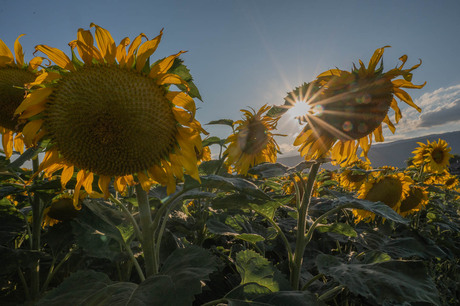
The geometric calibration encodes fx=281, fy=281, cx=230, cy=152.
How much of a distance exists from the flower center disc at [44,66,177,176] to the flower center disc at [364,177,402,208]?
307 cm

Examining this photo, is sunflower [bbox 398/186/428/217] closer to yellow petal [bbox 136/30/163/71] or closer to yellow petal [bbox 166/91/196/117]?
yellow petal [bbox 166/91/196/117]

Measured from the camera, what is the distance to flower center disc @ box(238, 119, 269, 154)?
3.47 meters

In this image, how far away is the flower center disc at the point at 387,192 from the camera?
11.6 feet

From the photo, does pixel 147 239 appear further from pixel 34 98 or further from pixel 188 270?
pixel 34 98

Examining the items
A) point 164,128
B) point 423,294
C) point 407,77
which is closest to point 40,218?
point 164,128

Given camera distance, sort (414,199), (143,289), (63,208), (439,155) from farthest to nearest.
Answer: (439,155)
(414,199)
(63,208)
(143,289)

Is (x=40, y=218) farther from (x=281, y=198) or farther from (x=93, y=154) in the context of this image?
(x=281, y=198)

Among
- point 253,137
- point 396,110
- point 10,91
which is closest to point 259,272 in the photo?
point 396,110

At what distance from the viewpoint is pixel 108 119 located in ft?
4.17

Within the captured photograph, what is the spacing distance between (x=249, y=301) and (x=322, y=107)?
1239mm

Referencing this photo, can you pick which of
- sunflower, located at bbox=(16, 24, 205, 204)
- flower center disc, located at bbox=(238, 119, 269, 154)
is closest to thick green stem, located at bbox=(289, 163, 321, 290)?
sunflower, located at bbox=(16, 24, 205, 204)

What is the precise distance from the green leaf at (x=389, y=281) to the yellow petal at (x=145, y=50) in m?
1.39

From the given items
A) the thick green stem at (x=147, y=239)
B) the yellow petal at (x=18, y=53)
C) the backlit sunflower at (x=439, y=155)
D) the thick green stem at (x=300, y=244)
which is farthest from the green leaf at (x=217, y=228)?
the backlit sunflower at (x=439, y=155)

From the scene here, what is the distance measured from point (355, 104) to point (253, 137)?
6.01ft
